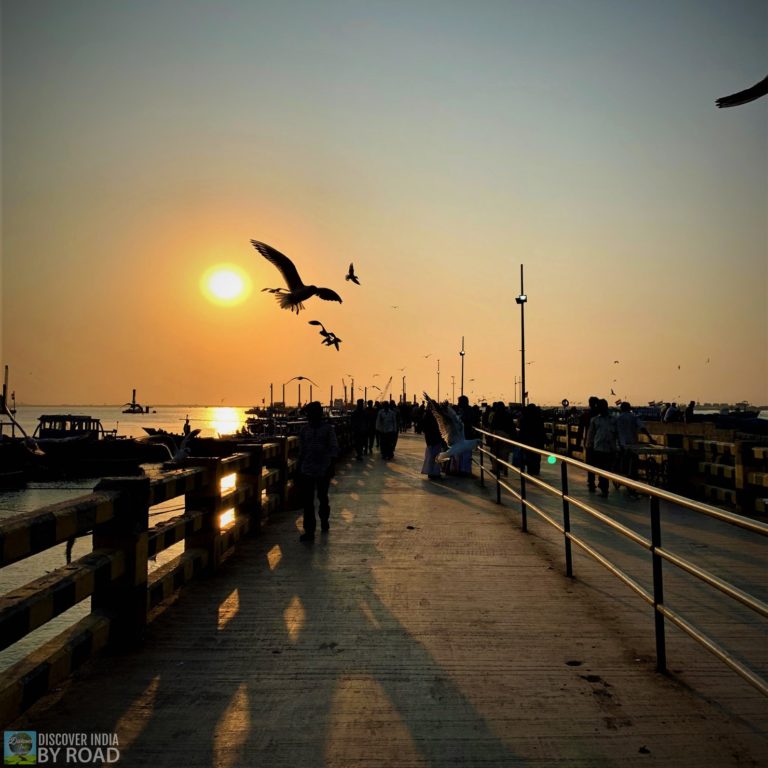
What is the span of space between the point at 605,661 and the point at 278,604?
8.65ft

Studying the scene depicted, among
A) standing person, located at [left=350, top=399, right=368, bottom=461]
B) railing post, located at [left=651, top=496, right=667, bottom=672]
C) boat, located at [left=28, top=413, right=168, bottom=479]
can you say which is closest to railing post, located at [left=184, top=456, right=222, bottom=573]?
railing post, located at [left=651, top=496, right=667, bottom=672]

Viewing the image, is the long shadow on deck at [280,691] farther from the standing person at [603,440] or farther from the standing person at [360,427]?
the standing person at [360,427]

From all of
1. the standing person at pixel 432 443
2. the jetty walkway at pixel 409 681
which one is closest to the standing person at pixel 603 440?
the standing person at pixel 432 443

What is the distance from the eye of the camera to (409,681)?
3.69 meters

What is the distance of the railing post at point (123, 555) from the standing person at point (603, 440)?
9867 millimetres

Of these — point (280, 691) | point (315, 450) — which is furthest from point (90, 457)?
point (280, 691)

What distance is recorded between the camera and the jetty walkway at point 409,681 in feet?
9.72

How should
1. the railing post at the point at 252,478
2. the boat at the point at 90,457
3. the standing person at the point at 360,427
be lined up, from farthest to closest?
the boat at the point at 90,457
the standing person at the point at 360,427
the railing post at the point at 252,478

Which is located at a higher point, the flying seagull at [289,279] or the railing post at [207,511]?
the flying seagull at [289,279]

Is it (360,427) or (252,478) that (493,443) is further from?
(360,427)

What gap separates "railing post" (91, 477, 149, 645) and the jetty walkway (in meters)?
0.19

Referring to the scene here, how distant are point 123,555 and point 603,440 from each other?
10.2m

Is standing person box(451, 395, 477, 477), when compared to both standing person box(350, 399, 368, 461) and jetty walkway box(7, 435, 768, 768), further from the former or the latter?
jetty walkway box(7, 435, 768, 768)

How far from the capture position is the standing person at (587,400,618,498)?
1227 centimetres
